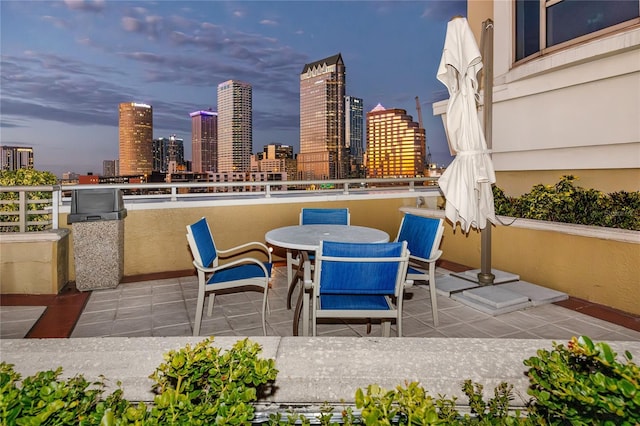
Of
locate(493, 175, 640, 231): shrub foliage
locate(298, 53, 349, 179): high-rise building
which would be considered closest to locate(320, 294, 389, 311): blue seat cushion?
locate(493, 175, 640, 231): shrub foliage

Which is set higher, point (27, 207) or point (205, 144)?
point (205, 144)

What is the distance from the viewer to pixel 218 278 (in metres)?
3.21

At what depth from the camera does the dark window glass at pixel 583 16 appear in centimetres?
444

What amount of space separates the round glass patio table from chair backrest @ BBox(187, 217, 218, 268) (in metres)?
0.49

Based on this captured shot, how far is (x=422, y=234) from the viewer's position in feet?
11.5

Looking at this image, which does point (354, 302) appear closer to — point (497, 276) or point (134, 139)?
point (497, 276)

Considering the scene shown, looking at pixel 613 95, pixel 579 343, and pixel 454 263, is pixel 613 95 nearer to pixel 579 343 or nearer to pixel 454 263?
pixel 454 263

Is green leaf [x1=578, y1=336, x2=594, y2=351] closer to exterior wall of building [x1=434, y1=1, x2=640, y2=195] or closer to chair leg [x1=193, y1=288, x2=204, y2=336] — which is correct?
chair leg [x1=193, y1=288, x2=204, y2=336]

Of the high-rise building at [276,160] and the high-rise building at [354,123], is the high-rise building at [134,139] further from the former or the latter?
the high-rise building at [354,123]

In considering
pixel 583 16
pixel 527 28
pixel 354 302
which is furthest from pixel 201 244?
pixel 527 28

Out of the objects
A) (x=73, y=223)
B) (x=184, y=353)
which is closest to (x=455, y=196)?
(x=184, y=353)

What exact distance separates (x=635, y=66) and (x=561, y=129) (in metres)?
0.96

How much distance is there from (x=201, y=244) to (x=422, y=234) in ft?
6.07

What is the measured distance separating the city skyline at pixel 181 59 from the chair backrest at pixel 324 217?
3.45 m
